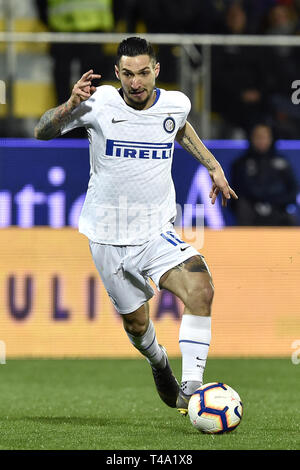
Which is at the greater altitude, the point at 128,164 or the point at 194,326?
the point at 128,164

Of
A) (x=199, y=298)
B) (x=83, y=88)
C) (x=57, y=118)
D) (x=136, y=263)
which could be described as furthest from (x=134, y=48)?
(x=199, y=298)

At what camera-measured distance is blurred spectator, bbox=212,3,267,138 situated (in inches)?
484

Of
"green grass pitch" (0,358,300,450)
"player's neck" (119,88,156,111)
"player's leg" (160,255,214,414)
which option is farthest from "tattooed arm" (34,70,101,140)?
"green grass pitch" (0,358,300,450)

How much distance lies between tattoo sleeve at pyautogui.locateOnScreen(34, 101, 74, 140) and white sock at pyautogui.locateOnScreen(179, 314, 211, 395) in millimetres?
1390

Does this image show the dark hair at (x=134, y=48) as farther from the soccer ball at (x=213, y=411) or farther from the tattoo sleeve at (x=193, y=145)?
the soccer ball at (x=213, y=411)

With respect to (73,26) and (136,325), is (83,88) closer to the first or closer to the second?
(136,325)

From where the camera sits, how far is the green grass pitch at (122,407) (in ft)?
19.9

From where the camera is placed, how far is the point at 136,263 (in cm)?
696

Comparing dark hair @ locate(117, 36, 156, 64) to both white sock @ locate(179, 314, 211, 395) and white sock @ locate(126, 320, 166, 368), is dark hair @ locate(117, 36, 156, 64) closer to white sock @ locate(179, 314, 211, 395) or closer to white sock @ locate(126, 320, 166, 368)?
white sock @ locate(179, 314, 211, 395)

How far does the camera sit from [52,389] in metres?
9.12

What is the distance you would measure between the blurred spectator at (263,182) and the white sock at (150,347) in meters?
5.11

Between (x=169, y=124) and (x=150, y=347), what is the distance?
147 centimetres

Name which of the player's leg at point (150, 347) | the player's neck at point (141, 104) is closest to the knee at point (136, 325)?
the player's leg at point (150, 347)

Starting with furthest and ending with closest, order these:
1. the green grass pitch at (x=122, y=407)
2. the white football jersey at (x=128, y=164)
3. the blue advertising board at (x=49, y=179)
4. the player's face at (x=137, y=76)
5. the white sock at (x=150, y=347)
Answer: the blue advertising board at (x=49, y=179)
the white sock at (x=150, y=347)
the white football jersey at (x=128, y=164)
the player's face at (x=137, y=76)
the green grass pitch at (x=122, y=407)
